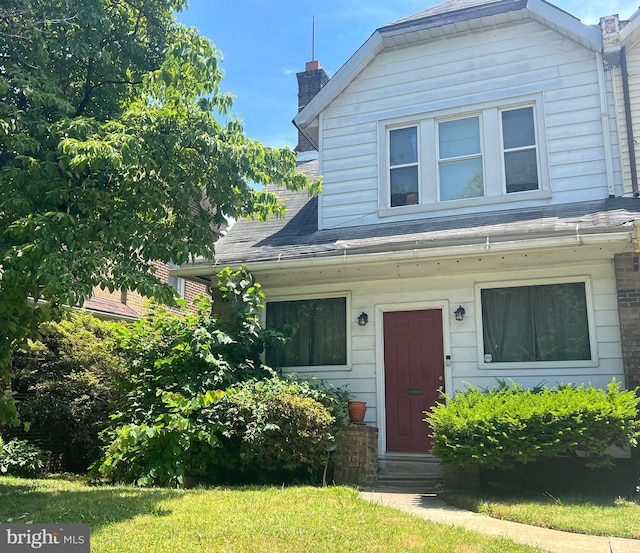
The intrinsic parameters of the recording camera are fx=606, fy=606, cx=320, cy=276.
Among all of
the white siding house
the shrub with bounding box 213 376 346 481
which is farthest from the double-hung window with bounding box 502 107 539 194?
the shrub with bounding box 213 376 346 481

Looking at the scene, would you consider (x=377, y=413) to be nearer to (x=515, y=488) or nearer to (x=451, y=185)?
(x=515, y=488)

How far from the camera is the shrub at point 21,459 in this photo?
30.1ft

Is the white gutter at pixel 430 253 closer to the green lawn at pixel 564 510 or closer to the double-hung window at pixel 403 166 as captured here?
the double-hung window at pixel 403 166

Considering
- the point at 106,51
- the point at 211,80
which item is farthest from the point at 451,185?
the point at 106,51

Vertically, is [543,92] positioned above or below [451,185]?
above

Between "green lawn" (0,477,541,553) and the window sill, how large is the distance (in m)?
4.92

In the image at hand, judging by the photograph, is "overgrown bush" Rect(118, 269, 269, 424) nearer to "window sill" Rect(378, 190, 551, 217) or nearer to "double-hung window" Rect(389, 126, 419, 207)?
"window sill" Rect(378, 190, 551, 217)

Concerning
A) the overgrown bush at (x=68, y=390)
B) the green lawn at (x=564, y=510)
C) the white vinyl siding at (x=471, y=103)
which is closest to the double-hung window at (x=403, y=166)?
the white vinyl siding at (x=471, y=103)

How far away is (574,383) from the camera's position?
8062mm

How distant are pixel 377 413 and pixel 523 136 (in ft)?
16.1

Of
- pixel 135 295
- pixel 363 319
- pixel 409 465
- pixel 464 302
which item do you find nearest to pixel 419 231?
pixel 464 302

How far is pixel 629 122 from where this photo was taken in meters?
8.95

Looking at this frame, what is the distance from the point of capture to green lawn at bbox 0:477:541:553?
425cm

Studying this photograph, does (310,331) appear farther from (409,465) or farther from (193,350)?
(409,465)
